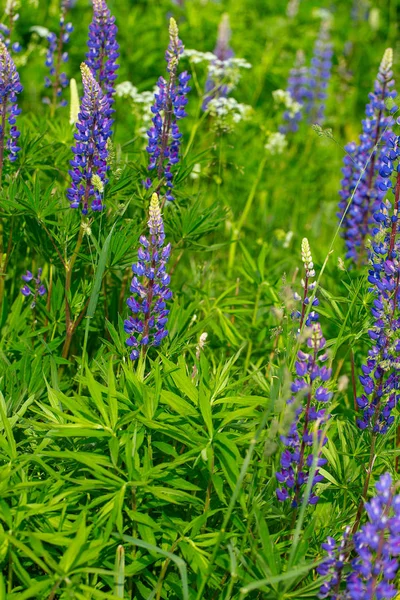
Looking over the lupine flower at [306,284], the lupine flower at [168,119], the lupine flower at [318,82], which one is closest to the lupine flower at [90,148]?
the lupine flower at [168,119]

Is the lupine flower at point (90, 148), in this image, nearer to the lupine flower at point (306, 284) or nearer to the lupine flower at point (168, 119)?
the lupine flower at point (168, 119)

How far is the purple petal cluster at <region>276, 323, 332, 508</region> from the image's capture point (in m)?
2.28

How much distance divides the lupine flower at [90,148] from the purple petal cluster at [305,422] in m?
1.09

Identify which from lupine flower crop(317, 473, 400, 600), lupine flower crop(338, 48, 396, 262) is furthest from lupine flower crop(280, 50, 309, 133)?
lupine flower crop(317, 473, 400, 600)

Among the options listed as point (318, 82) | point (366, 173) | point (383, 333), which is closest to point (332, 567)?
point (383, 333)

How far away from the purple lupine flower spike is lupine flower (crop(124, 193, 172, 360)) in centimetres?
74

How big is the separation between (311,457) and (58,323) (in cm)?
143

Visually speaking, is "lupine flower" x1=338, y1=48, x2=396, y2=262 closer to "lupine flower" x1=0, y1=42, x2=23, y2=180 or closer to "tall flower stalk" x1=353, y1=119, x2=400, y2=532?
"tall flower stalk" x1=353, y1=119, x2=400, y2=532

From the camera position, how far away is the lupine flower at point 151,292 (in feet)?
8.70

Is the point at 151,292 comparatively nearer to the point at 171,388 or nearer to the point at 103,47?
the point at 171,388

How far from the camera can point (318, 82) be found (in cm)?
677

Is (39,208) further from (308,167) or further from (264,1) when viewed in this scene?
(264,1)

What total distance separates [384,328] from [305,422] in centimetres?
50

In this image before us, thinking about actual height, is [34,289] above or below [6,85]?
below
